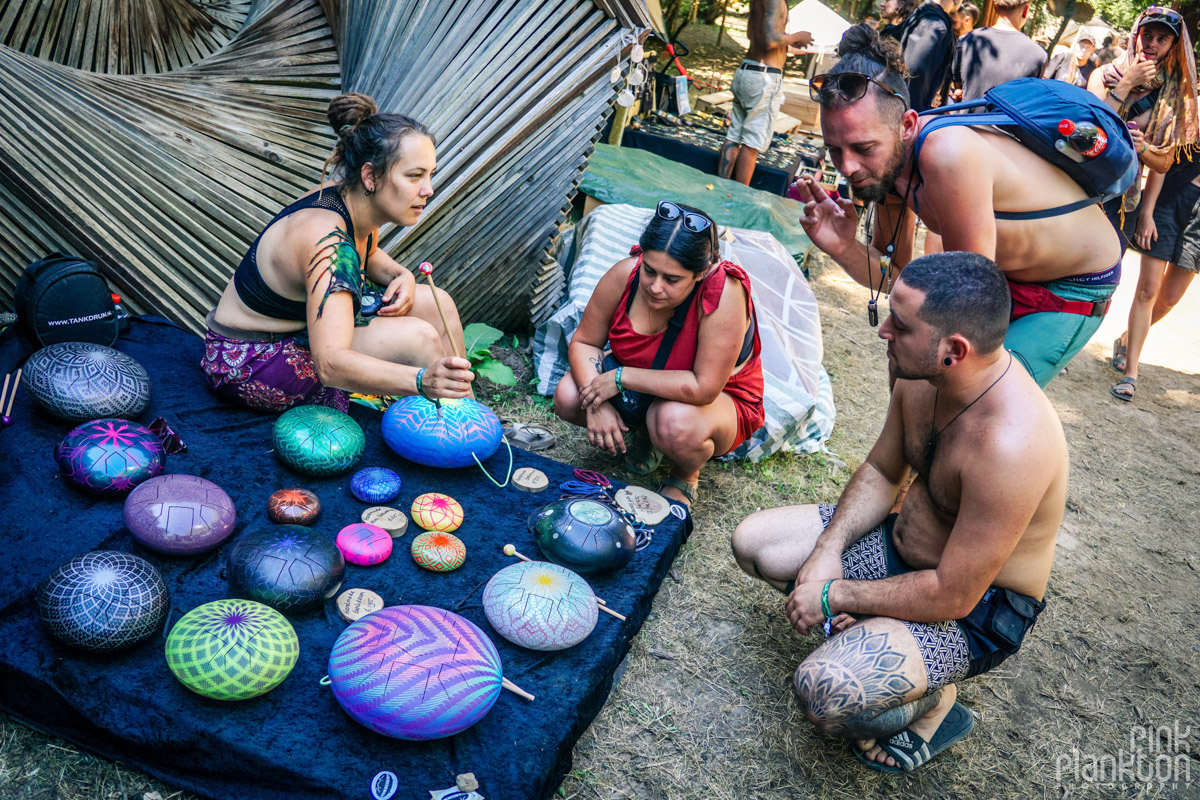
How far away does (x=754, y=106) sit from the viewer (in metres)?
7.12

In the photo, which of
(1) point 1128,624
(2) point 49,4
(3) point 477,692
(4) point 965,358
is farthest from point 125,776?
(2) point 49,4

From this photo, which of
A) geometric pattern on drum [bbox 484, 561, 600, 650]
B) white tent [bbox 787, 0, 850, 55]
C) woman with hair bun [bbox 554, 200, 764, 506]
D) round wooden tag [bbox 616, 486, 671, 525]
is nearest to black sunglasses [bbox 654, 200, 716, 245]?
woman with hair bun [bbox 554, 200, 764, 506]

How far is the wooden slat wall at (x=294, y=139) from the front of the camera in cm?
334

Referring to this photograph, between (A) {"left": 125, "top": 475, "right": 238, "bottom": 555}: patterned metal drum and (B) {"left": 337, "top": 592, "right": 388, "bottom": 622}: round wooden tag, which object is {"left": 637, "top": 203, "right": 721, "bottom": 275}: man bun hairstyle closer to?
(B) {"left": 337, "top": 592, "right": 388, "bottom": 622}: round wooden tag

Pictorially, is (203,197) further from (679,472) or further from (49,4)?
(679,472)

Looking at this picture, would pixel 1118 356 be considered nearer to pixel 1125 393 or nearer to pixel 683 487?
pixel 1125 393

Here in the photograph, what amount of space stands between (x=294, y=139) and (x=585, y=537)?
9.62ft

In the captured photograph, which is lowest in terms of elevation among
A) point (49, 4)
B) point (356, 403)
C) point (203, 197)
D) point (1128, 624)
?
point (1128, 624)

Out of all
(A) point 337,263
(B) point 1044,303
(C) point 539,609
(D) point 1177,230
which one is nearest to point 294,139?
(A) point 337,263

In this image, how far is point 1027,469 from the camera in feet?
6.59

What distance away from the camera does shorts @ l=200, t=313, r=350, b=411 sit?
2896 mm

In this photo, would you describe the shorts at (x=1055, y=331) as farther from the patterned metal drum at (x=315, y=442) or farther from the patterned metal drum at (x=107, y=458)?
the patterned metal drum at (x=107, y=458)

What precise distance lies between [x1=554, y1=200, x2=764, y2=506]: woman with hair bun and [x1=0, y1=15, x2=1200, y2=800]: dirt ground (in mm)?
Result: 371

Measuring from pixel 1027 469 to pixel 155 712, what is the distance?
2267 millimetres
